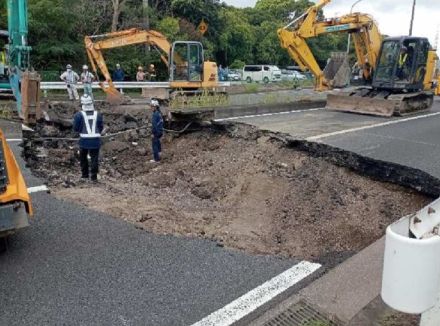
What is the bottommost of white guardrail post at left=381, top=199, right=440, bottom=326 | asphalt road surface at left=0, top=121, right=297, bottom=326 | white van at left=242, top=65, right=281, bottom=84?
asphalt road surface at left=0, top=121, right=297, bottom=326

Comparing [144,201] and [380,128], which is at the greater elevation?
[380,128]

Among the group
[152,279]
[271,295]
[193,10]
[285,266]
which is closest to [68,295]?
[152,279]

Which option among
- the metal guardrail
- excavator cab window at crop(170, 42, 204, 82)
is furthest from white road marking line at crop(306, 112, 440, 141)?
the metal guardrail

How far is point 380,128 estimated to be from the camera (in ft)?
38.8

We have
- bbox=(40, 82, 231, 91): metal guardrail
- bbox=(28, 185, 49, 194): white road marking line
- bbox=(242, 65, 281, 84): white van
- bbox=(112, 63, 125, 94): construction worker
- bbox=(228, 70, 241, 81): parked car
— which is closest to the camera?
bbox=(28, 185, 49, 194): white road marking line

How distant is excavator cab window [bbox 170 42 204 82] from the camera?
18.8 metres

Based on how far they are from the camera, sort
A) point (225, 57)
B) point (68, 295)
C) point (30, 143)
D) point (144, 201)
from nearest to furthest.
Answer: point (68, 295), point (144, 201), point (30, 143), point (225, 57)

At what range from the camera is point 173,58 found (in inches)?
739

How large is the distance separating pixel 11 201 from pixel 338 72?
51.3 feet

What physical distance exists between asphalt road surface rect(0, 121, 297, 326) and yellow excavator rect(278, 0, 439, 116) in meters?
11.0

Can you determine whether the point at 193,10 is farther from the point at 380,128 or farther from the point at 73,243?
the point at 73,243

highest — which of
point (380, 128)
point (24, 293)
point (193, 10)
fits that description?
point (193, 10)

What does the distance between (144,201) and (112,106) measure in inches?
406

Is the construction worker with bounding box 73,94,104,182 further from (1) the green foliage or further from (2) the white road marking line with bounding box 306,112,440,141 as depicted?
(1) the green foliage
